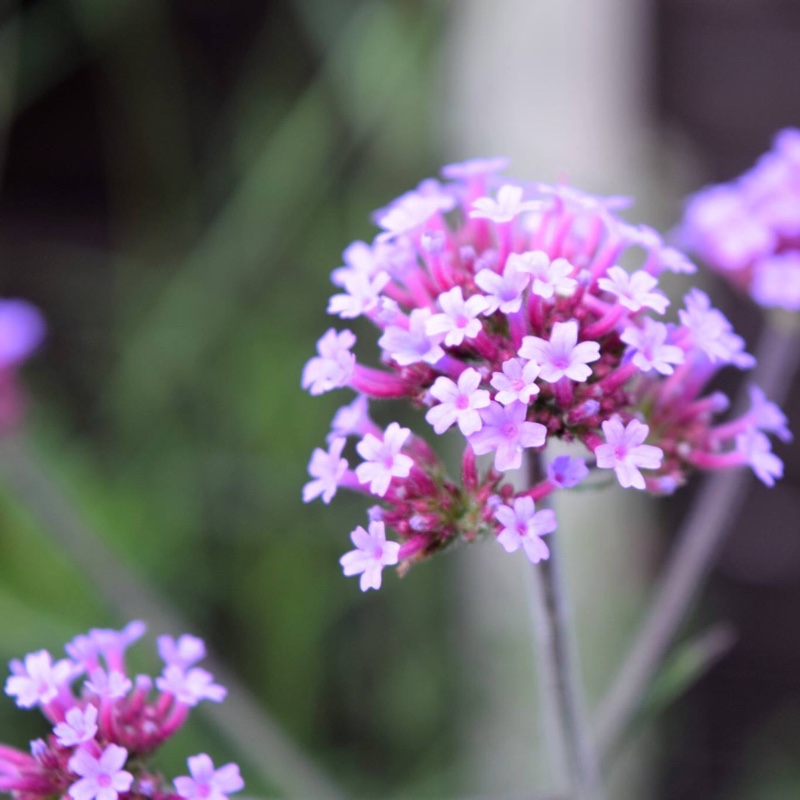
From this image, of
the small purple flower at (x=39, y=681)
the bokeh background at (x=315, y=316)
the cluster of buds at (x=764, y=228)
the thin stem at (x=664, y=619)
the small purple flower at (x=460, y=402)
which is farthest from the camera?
the bokeh background at (x=315, y=316)

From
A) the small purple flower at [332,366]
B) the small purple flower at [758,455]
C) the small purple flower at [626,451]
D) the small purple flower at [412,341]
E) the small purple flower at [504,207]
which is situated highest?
the small purple flower at [504,207]

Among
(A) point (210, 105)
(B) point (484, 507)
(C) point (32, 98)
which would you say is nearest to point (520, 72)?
(A) point (210, 105)

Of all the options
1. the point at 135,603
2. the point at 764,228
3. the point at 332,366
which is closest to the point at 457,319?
the point at 332,366

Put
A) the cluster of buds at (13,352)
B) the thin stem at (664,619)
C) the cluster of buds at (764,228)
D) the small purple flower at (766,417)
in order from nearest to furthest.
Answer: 1. the small purple flower at (766,417)
2. the thin stem at (664,619)
3. the cluster of buds at (764,228)
4. the cluster of buds at (13,352)

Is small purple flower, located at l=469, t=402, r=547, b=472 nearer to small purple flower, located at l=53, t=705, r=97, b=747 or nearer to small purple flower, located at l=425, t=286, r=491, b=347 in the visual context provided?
small purple flower, located at l=425, t=286, r=491, b=347

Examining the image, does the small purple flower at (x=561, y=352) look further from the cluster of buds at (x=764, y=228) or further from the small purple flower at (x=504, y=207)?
the cluster of buds at (x=764, y=228)

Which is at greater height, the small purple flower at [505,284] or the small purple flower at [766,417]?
the small purple flower at [505,284]

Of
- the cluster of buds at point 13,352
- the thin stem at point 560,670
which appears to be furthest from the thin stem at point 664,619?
the cluster of buds at point 13,352

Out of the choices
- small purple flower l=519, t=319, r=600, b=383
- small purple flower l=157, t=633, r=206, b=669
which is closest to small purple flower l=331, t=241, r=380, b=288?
small purple flower l=519, t=319, r=600, b=383
